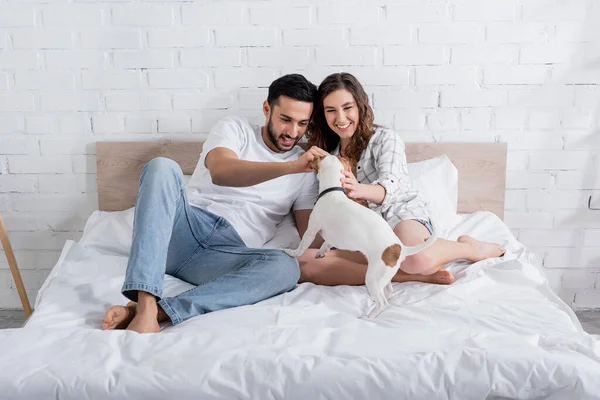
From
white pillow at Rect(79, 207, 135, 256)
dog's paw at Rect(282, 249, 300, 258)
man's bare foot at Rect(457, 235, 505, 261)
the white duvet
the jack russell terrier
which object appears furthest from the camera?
white pillow at Rect(79, 207, 135, 256)

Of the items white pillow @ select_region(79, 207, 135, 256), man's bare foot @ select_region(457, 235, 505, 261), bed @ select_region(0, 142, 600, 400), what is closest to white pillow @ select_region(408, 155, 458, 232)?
man's bare foot @ select_region(457, 235, 505, 261)

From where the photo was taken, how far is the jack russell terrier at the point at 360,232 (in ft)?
4.98

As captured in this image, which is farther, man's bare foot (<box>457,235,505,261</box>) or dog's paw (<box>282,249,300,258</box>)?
man's bare foot (<box>457,235,505,261</box>)

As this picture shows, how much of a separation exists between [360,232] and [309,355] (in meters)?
0.41

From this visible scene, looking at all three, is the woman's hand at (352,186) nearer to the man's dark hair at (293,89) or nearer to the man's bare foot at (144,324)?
the man's dark hair at (293,89)

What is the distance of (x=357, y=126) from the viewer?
6.72 ft

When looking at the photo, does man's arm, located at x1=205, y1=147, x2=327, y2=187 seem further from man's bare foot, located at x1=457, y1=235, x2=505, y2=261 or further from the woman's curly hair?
man's bare foot, located at x1=457, y1=235, x2=505, y2=261

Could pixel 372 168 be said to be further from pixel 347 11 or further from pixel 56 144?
pixel 56 144

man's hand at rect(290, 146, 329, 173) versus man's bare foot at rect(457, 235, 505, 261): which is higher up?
man's hand at rect(290, 146, 329, 173)

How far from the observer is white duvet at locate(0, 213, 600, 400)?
1135mm

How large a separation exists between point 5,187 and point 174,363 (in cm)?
167

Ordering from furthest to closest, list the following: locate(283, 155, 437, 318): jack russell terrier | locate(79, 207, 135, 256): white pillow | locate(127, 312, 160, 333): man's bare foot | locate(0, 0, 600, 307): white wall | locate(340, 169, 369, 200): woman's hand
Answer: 1. locate(0, 0, 600, 307): white wall
2. locate(79, 207, 135, 256): white pillow
3. locate(340, 169, 369, 200): woman's hand
4. locate(283, 155, 437, 318): jack russell terrier
5. locate(127, 312, 160, 333): man's bare foot

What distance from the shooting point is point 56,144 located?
2465mm

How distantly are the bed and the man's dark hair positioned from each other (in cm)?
64
